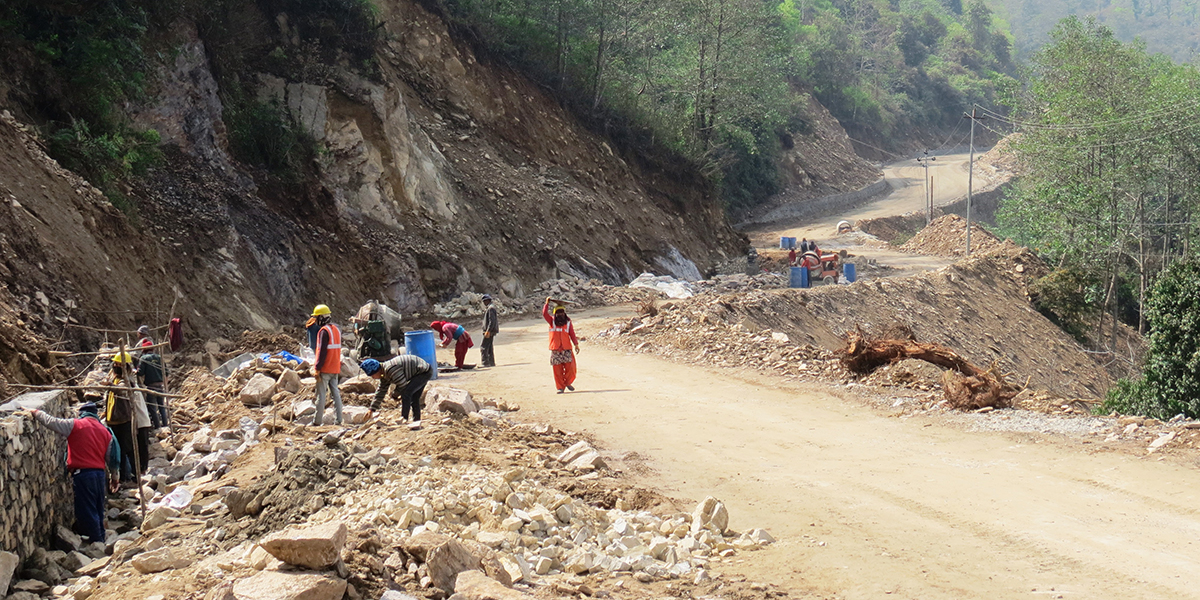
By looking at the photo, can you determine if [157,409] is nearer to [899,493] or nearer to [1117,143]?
[899,493]

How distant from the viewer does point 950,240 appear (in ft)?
148

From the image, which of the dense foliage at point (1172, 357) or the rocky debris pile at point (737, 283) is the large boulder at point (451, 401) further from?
the rocky debris pile at point (737, 283)

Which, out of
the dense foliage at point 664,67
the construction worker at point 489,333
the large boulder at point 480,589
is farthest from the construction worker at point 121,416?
the dense foliage at point 664,67

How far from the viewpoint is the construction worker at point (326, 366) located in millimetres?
10648

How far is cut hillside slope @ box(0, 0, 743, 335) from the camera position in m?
16.0

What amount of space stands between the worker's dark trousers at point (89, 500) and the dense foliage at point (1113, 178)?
31721 millimetres

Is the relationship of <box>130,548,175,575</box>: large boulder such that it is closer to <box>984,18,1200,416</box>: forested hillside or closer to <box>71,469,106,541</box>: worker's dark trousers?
<box>71,469,106,541</box>: worker's dark trousers

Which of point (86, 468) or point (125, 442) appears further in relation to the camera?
point (125, 442)

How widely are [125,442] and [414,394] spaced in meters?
3.12

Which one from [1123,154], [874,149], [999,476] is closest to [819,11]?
[874,149]

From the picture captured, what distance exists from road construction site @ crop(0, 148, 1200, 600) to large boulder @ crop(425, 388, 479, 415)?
4 cm

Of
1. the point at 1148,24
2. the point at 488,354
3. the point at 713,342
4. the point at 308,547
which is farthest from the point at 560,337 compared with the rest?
the point at 1148,24

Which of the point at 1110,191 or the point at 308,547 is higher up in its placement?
the point at 1110,191

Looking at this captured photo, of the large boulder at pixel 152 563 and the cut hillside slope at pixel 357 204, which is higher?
the cut hillside slope at pixel 357 204
